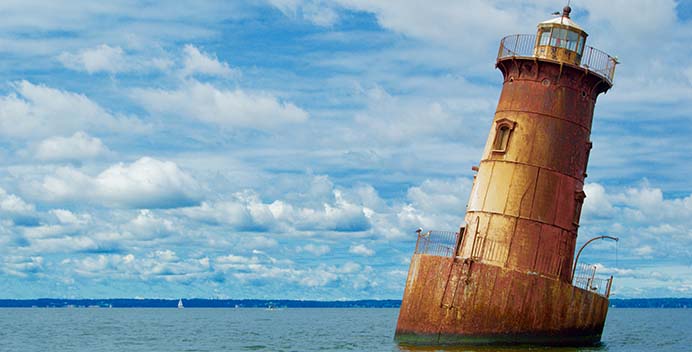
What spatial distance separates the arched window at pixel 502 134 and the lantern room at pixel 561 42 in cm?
247

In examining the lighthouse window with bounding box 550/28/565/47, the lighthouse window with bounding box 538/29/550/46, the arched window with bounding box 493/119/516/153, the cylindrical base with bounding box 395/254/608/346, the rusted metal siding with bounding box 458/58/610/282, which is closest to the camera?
the cylindrical base with bounding box 395/254/608/346

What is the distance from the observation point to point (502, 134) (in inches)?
1141

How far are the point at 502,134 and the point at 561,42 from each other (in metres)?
3.60

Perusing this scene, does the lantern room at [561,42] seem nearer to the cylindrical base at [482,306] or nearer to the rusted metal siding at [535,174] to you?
the rusted metal siding at [535,174]

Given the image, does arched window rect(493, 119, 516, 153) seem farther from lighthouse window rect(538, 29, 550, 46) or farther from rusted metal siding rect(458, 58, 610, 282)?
lighthouse window rect(538, 29, 550, 46)

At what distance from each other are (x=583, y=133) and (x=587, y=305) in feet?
18.6

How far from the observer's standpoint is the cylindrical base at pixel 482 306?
26.1 m

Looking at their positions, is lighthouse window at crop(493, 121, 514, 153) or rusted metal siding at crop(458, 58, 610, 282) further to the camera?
lighthouse window at crop(493, 121, 514, 153)

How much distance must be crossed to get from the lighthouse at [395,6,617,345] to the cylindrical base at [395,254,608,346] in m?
0.03

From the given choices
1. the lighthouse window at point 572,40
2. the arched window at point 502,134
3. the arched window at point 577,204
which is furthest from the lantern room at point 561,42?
the arched window at point 577,204

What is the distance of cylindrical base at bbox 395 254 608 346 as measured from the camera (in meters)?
26.1

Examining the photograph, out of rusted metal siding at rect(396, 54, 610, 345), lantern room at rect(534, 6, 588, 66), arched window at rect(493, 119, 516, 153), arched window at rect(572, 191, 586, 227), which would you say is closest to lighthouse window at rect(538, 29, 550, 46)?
lantern room at rect(534, 6, 588, 66)

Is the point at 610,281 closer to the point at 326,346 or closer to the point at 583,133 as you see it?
the point at 583,133

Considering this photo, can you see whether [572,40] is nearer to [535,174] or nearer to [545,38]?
[545,38]
